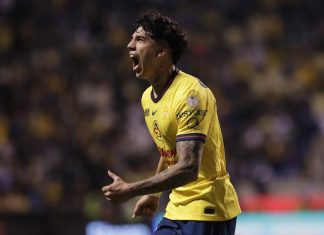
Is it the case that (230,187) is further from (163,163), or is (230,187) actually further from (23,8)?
(23,8)

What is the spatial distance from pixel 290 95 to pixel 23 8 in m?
5.09

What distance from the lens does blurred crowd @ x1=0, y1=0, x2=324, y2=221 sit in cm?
1184

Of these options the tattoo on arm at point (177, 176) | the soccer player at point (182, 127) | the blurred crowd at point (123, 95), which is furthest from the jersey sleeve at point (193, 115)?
the blurred crowd at point (123, 95)

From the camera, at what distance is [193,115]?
14.7ft

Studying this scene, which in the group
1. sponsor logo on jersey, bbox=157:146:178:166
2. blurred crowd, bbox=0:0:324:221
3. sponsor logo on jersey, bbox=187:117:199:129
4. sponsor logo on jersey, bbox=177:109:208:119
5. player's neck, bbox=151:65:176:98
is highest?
blurred crowd, bbox=0:0:324:221

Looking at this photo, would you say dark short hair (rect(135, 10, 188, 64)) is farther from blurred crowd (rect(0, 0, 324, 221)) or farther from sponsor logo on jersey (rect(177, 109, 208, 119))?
blurred crowd (rect(0, 0, 324, 221))

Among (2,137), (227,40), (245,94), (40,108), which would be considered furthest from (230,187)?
(227,40)

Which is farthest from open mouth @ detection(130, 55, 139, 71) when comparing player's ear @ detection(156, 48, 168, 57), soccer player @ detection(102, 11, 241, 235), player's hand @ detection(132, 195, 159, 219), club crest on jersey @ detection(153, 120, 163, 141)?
player's hand @ detection(132, 195, 159, 219)

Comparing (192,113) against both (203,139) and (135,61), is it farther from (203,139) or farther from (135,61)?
(135,61)

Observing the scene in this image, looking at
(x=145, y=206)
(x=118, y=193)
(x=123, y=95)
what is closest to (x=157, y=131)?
(x=118, y=193)

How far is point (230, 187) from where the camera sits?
4785 mm

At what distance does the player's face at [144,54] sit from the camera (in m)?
4.71

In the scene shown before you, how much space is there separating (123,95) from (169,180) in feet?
30.7

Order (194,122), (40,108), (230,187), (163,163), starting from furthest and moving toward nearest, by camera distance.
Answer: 1. (40,108)
2. (163,163)
3. (230,187)
4. (194,122)
